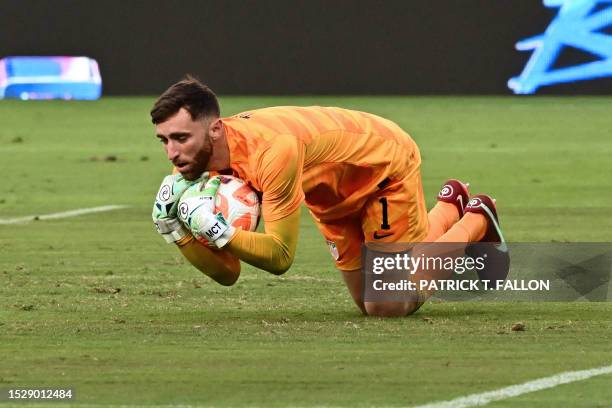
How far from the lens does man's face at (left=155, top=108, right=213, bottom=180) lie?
289 inches

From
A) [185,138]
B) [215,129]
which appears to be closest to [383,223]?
[215,129]

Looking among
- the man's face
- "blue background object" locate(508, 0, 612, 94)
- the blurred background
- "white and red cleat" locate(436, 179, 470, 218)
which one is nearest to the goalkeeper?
the man's face

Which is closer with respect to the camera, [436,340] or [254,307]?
[436,340]

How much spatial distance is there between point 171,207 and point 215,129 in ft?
1.58

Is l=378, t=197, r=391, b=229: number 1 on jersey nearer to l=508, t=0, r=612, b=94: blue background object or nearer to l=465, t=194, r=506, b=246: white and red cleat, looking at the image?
l=465, t=194, r=506, b=246: white and red cleat

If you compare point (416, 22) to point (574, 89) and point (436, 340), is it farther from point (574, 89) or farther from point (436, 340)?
point (436, 340)

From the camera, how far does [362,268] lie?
8.53 m

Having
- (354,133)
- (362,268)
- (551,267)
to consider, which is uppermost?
(354,133)

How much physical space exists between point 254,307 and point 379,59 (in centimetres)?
2148

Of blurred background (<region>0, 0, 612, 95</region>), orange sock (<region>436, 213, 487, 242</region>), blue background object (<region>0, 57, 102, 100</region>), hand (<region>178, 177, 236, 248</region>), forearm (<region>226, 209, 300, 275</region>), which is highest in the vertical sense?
hand (<region>178, 177, 236, 248</region>)

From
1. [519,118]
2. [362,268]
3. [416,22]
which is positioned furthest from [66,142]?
[362,268]

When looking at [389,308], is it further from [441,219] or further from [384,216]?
[441,219]

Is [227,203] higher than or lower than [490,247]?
higher

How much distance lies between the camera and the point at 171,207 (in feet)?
24.8
